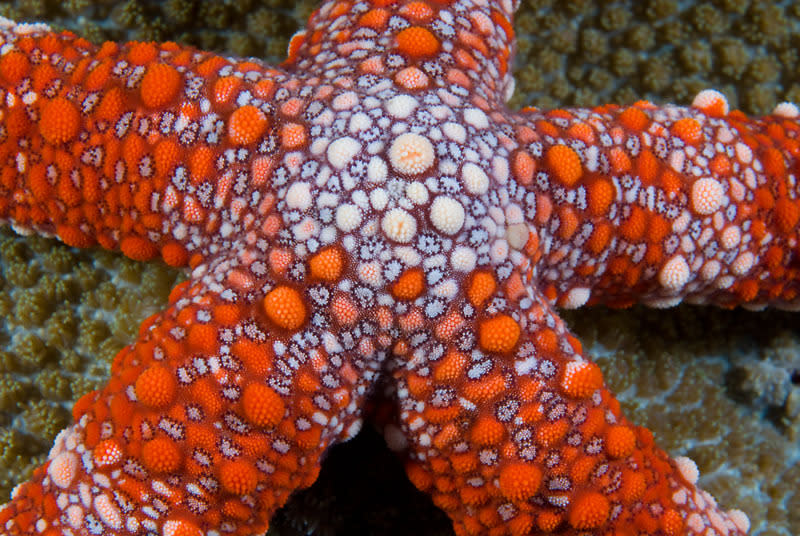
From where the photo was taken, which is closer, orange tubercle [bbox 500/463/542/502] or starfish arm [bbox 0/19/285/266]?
orange tubercle [bbox 500/463/542/502]

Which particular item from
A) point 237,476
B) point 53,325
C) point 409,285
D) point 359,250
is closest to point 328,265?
point 359,250

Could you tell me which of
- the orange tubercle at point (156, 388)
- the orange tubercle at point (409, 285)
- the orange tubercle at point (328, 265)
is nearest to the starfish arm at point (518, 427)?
the orange tubercle at point (409, 285)

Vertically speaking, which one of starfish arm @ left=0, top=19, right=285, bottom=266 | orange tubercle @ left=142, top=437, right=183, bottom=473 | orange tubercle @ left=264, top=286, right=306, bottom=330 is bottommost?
orange tubercle @ left=142, top=437, right=183, bottom=473

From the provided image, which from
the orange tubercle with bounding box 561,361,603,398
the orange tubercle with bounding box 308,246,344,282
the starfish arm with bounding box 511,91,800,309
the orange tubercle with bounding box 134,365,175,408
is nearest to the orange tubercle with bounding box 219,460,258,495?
the orange tubercle with bounding box 134,365,175,408

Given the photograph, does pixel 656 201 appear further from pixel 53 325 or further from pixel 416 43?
pixel 53 325

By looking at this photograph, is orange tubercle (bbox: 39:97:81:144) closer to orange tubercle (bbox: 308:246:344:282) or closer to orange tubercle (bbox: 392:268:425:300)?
orange tubercle (bbox: 308:246:344:282)

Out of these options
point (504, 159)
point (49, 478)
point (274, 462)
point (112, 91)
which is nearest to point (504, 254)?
point (504, 159)

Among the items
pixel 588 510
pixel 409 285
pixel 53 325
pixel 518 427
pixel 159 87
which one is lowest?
pixel 53 325
